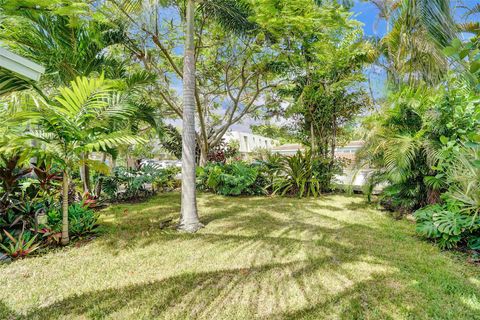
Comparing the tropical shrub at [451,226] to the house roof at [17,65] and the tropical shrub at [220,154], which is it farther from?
the tropical shrub at [220,154]

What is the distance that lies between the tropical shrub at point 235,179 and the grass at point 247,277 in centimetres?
359

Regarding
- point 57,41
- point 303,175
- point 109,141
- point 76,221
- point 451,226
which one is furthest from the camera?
point 303,175

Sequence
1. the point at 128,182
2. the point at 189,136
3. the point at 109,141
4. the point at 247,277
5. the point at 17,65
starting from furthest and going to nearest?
the point at 128,182 → the point at 189,136 → the point at 109,141 → the point at 247,277 → the point at 17,65

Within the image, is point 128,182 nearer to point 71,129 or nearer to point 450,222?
point 71,129

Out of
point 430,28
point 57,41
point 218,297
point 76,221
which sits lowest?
point 218,297

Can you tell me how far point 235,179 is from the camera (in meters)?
8.26

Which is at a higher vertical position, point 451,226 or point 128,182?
point 128,182

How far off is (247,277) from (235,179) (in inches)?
215

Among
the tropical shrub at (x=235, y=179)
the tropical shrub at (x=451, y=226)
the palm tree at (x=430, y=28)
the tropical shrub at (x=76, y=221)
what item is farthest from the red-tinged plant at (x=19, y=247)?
the tropical shrub at (x=451, y=226)

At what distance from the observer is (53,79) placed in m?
5.89

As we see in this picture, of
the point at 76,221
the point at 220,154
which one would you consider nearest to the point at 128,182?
the point at 76,221

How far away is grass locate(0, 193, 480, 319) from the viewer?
7.52ft

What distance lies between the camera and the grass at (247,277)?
229cm

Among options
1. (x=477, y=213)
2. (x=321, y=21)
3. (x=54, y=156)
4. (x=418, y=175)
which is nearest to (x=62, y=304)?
(x=54, y=156)
